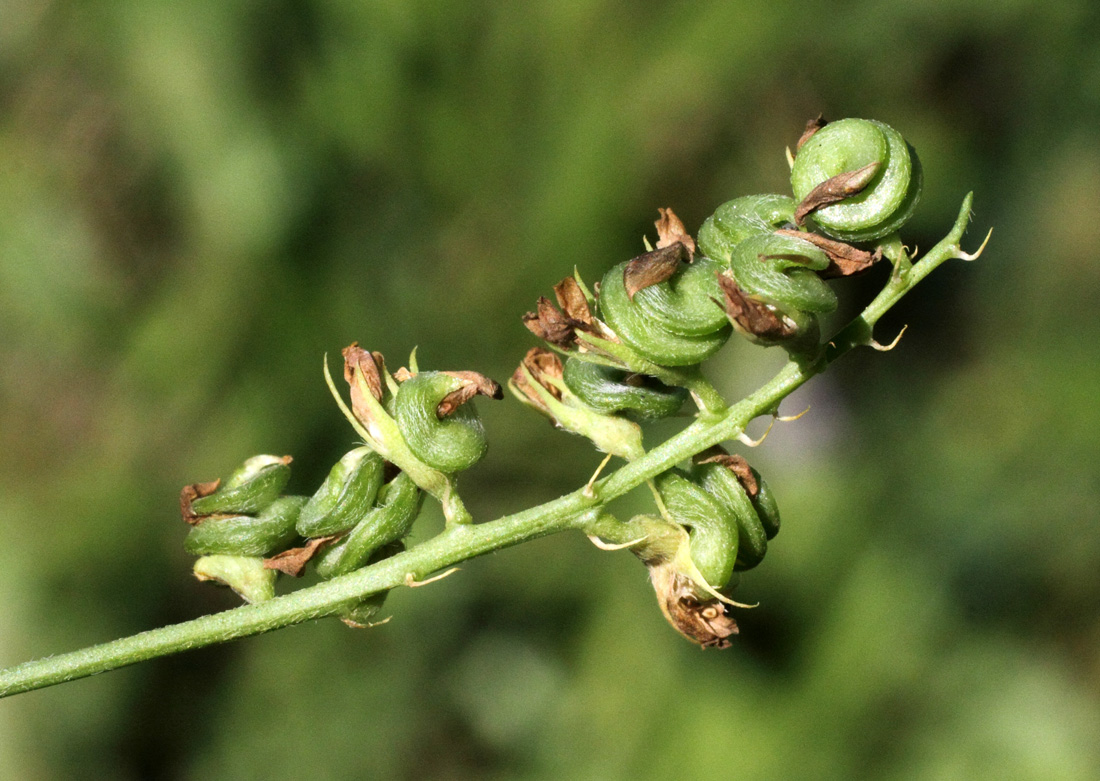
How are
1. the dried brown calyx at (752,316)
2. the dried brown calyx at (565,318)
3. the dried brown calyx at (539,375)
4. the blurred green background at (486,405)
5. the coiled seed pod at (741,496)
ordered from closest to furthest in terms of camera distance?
1. the dried brown calyx at (752,316)
2. the dried brown calyx at (565,318)
3. the coiled seed pod at (741,496)
4. the dried brown calyx at (539,375)
5. the blurred green background at (486,405)

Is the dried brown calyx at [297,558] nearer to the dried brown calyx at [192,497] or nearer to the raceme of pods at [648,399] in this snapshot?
the raceme of pods at [648,399]

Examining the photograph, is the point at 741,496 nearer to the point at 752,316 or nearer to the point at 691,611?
the point at 691,611

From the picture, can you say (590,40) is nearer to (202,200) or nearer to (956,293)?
(202,200)

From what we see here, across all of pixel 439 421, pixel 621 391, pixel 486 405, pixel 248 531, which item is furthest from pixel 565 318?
pixel 486 405

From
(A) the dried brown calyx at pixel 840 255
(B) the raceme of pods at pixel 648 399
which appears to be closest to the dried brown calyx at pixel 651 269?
(B) the raceme of pods at pixel 648 399

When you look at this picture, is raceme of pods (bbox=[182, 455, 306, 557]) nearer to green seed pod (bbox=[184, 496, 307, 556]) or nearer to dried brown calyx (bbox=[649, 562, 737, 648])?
green seed pod (bbox=[184, 496, 307, 556])

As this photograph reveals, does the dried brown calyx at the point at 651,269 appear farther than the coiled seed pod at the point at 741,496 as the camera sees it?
No

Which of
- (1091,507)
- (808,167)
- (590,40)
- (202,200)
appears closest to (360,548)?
(808,167)
